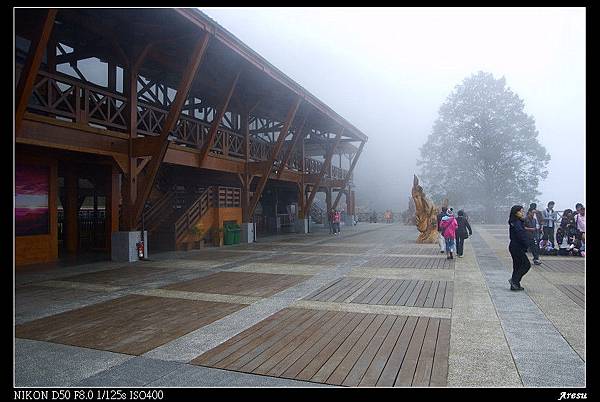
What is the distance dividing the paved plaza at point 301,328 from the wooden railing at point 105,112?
4.27m

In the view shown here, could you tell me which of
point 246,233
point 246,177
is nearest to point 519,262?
point 246,233

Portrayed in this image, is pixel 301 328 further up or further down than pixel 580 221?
further down

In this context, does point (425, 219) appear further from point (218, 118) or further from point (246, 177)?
point (218, 118)

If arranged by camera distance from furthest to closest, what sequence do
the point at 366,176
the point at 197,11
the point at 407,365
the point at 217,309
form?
the point at 366,176 < the point at 197,11 < the point at 217,309 < the point at 407,365

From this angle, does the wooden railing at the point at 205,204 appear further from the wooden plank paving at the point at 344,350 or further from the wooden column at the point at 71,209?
the wooden plank paving at the point at 344,350

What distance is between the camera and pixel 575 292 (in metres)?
7.07

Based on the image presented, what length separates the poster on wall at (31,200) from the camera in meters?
11.4

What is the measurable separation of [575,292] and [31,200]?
13.6m

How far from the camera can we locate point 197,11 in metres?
10.9

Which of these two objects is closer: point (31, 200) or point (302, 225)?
point (31, 200)

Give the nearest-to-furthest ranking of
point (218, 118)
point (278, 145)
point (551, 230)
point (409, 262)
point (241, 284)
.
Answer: point (241, 284), point (409, 262), point (551, 230), point (218, 118), point (278, 145)
